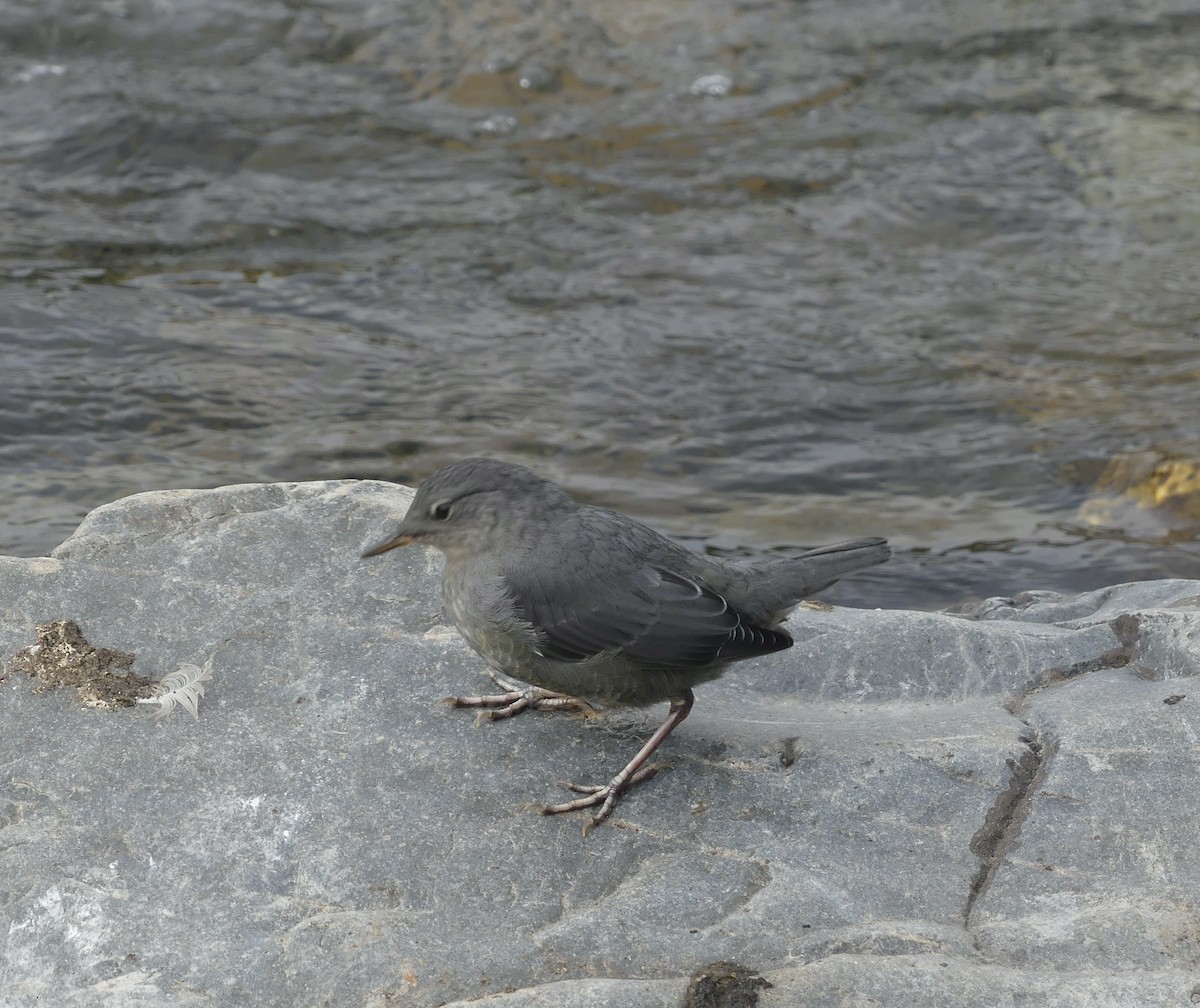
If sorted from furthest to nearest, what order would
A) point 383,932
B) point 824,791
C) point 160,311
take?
point 160,311 < point 824,791 < point 383,932

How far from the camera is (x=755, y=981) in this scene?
289cm

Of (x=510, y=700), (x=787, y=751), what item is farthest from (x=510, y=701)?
(x=787, y=751)

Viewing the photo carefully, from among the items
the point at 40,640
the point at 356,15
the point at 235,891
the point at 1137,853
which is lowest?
the point at 1137,853

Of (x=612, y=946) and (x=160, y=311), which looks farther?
(x=160, y=311)

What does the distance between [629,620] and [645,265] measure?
5.30 m

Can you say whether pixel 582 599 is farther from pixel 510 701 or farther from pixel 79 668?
pixel 79 668

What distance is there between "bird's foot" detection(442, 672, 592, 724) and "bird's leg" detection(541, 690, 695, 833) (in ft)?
0.88

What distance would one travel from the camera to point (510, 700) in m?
3.93

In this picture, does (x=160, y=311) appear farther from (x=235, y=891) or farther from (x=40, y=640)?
(x=235, y=891)

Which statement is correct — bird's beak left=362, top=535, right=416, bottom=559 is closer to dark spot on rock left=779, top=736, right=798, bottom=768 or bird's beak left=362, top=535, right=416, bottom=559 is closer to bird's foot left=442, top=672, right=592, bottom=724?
bird's foot left=442, top=672, right=592, bottom=724

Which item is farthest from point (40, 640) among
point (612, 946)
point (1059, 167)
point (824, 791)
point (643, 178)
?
point (1059, 167)

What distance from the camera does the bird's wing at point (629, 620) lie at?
3641 mm

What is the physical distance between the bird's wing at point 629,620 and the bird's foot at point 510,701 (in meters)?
0.30

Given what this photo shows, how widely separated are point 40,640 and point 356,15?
8.63 metres
